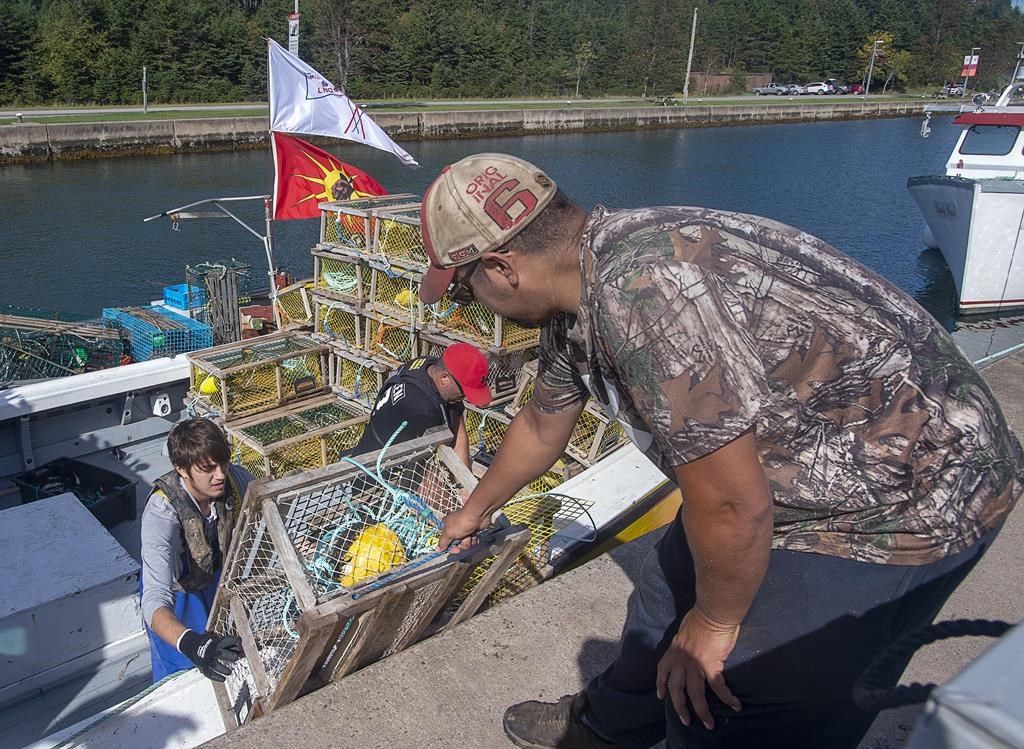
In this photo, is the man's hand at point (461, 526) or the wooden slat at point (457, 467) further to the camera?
the wooden slat at point (457, 467)

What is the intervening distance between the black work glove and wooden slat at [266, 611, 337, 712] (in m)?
0.27

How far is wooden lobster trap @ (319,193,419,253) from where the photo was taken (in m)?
6.98

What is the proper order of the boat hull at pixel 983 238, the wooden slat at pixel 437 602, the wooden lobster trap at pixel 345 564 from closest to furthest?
1. the wooden lobster trap at pixel 345 564
2. the wooden slat at pixel 437 602
3. the boat hull at pixel 983 238

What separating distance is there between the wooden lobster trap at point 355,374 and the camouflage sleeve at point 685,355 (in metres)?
5.59

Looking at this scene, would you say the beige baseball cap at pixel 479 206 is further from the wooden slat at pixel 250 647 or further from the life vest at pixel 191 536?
the life vest at pixel 191 536

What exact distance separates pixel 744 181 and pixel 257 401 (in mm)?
28524

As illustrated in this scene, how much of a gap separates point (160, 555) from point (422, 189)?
73.9ft

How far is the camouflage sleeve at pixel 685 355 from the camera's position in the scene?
141cm

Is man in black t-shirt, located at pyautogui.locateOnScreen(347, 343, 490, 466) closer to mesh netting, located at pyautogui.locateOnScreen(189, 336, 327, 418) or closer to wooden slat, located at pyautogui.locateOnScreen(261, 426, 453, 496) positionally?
wooden slat, located at pyautogui.locateOnScreen(261, 426, 453, 496)

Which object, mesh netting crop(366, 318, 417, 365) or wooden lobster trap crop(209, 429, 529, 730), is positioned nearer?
wooden lobster trap crop(209, 429, 529, 730)

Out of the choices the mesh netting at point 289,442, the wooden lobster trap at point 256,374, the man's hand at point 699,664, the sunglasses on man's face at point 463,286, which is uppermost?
the sunglasses on man's face at point 463,286

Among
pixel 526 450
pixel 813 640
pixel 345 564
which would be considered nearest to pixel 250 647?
pixel 345 564

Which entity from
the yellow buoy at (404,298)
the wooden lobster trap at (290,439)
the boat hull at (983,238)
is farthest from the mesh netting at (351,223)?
the boat hull at (983,238)

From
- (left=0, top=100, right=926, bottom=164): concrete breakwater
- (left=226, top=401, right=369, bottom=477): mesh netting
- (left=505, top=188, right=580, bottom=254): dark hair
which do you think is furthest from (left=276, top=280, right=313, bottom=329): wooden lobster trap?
(left=0, top=100, right=926, bottom=164): concrete breakwater
